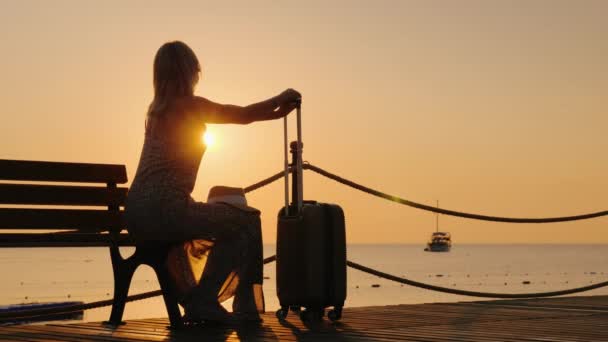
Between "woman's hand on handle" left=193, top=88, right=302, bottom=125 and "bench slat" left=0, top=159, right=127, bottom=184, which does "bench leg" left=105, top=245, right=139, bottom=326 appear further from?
"bench slat" left=0, top=159, right=127, bottom=184

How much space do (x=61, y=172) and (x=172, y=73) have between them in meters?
1.74

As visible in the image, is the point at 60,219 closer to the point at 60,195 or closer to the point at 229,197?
the point at 60,195

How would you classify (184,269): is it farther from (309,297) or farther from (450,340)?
(450,340)

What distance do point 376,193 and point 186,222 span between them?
11.0ft

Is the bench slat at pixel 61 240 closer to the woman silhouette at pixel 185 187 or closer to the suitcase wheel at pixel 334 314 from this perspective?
the woman silhouette at pixel 185 187

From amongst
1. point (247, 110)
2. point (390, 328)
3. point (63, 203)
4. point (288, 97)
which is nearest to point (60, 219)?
point (63, 203)

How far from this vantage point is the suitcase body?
23.7 ft

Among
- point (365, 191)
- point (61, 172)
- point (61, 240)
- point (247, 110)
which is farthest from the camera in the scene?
point (365, 191)

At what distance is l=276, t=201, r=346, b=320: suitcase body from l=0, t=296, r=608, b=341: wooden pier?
0.14 metres

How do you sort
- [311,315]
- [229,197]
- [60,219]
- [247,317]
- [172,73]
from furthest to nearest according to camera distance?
[60,219]
[311,315]
[247,317]
[229,197]
[172,73]

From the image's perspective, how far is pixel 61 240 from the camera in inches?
299

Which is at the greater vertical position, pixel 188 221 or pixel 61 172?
pixel 61 172

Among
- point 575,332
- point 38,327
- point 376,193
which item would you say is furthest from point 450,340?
point 376,193

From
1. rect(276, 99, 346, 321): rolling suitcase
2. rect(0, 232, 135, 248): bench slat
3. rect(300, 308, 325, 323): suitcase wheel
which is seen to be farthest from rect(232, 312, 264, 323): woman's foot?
rect(0, 232, 135, 248): bench slat
